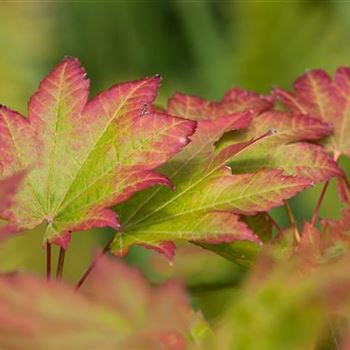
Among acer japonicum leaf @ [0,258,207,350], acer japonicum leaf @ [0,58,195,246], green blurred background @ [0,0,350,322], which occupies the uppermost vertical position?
green blurred background @ [0,0,350,322]

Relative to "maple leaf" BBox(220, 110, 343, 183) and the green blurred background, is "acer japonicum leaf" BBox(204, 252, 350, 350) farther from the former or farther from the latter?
the green blurred background

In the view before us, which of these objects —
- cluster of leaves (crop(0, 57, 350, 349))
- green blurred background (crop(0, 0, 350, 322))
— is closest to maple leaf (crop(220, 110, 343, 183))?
cluster of leaves (crop(0, 57, 350, 349))

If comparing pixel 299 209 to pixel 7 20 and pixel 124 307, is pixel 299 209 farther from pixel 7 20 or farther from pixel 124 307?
pixel 124 307

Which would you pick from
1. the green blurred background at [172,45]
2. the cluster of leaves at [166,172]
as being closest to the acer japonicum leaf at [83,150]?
the cluster of leaves at [166,172]

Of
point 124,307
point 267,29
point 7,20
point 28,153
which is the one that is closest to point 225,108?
point 28,153

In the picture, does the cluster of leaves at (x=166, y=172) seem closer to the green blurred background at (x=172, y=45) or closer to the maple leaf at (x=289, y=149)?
the maple leaf at (x=289, y=149)

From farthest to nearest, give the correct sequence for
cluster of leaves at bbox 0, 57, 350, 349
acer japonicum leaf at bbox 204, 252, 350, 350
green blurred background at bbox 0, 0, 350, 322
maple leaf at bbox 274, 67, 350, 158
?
green blurred background at bbox 0, 0, 350, 322, maple leaf at bbox 274, 67, 350, 158, cluster of leaves at bbox 0, 57, 350, 349, acer japonicum leaf at bbox 204, 252, 350, 350
